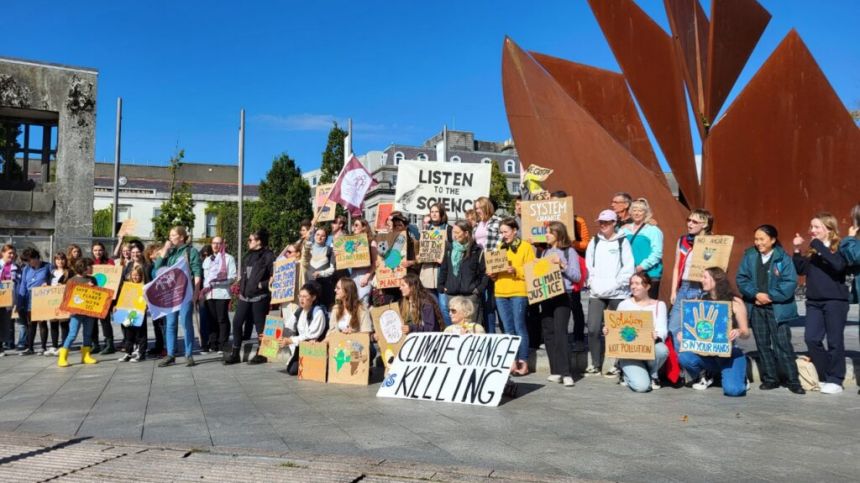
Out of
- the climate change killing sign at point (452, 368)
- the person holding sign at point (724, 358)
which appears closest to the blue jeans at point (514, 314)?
the climate change killing sign at point (452, 368)

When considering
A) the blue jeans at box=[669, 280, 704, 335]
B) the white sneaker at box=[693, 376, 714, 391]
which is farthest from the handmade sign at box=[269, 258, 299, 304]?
the white sneaker at box=[693, 376, 714, 391]

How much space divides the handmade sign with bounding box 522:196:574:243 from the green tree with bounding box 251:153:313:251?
5166cm

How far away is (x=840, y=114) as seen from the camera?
32.9ft

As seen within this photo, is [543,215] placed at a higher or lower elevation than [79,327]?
higher

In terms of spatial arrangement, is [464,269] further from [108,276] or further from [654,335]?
[108,276]

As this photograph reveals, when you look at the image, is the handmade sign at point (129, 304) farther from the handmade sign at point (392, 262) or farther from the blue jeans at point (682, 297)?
the blue jeans at point (682, 297)

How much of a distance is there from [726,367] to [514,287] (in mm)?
2486

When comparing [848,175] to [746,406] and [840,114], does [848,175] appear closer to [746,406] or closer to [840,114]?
[840,114]

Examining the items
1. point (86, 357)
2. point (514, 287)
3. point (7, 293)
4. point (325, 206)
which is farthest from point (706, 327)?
point (7, 293)

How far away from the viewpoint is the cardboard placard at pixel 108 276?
36.5ft

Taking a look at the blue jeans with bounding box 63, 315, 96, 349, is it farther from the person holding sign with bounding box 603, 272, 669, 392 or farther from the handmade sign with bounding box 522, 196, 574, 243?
the person holding sign with bounding box 603, 272, 669, 392

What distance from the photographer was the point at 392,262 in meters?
Answer: 9.84

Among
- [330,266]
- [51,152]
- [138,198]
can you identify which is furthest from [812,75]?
[138,198]

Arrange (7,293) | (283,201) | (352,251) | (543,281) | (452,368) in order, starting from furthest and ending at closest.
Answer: (283,201) → (7,293) → (352,251) → (543,281) → (452,368)
